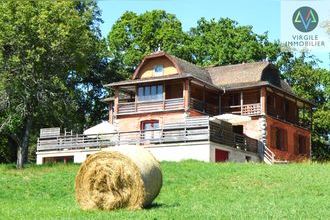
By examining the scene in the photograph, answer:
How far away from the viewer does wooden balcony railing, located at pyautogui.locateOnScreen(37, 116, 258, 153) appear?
35.5 m

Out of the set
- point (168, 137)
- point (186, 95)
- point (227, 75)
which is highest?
point (227, 75)

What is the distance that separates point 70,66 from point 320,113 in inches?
1010

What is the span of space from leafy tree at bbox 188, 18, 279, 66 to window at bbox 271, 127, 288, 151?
10201 millimetres

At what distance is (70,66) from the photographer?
116 feet

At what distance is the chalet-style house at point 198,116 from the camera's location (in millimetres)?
36209

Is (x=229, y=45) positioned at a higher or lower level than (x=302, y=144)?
higher

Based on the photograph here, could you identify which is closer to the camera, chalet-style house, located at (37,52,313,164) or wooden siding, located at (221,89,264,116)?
chalet-style house, located at (37,52,313,164)

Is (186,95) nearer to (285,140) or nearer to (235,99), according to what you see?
(235,99)

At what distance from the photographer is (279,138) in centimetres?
4441

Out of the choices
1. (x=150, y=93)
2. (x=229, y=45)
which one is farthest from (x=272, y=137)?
(x=229, y=45)

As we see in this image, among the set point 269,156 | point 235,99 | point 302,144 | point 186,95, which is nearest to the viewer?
point 186,95

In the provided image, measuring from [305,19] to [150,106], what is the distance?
1173 cm

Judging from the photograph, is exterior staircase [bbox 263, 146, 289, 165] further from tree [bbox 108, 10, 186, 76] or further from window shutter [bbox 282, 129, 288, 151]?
tree [bbox 108, 10, 186, 76]

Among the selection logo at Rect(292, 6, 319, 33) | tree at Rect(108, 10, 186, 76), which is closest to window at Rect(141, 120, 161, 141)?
logo at Rect(292, 6, 319, 33)
